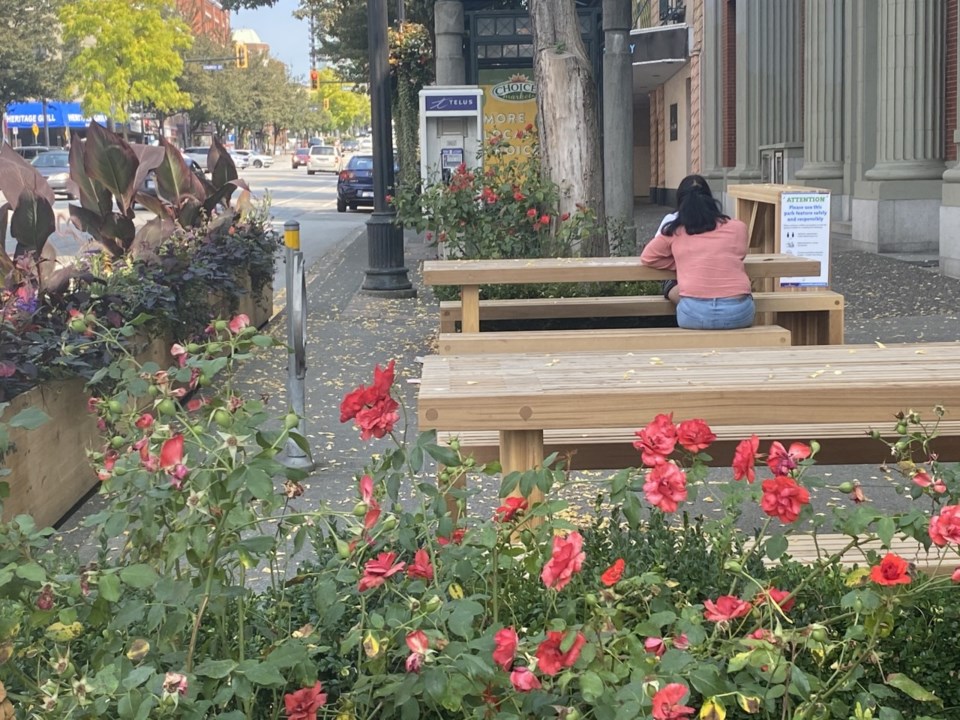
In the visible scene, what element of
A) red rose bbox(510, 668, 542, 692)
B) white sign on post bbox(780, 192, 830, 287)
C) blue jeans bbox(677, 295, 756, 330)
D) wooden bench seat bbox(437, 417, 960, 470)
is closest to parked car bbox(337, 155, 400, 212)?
white sign on post bbox(780, 192, 830, 287)

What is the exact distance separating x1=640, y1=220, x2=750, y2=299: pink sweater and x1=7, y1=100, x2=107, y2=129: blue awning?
8443 cm

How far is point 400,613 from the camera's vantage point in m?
2.49

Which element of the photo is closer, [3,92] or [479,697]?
[479,697]

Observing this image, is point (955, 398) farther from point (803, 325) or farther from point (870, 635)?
point (803, 325)

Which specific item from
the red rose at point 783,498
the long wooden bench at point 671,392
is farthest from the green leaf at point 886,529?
the long wooden bench at point 671,392

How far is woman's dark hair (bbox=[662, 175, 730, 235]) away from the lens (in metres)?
7.11

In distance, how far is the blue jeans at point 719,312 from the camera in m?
7.03

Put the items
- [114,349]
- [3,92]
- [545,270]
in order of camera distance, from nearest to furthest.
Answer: [114,349] < [545,270] < [3,92]

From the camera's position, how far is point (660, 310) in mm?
7840

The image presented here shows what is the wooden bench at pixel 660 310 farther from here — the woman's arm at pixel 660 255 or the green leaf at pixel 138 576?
the green leaf at pixel 138 576

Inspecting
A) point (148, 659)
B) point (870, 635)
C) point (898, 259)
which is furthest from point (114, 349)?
point (898, 259)

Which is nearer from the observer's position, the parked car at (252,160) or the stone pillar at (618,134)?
the stone pillar at (618,134)

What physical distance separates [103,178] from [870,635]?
283 inches

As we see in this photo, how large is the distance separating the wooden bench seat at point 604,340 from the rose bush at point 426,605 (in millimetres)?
2975
